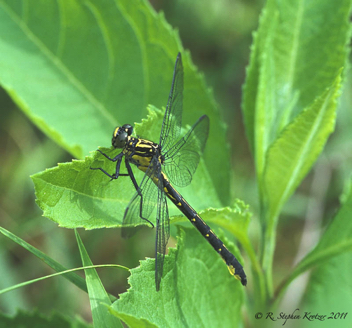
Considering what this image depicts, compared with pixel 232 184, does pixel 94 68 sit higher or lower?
higher

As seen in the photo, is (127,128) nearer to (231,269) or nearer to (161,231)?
(161,231)

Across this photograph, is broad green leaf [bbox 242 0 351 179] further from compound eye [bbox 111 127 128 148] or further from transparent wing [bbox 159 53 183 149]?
compound eye [bbox 111 127 128 148]

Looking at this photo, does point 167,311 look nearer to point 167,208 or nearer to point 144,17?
point 167,208

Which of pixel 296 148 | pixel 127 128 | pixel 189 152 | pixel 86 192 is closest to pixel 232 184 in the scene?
pixel 189 152

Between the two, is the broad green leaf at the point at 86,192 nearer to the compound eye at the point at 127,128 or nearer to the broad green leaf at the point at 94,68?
the compound eye at the point at 127,128

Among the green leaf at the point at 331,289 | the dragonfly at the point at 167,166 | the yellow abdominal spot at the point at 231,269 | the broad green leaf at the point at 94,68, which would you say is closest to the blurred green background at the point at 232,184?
the green leaf at the point at 331,289

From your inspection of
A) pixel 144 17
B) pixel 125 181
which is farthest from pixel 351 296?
pixel 144 17

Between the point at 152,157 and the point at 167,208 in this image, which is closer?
the point at 167,208
